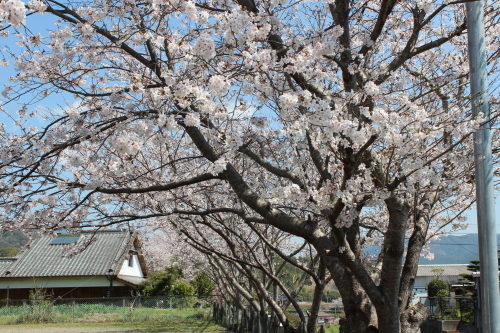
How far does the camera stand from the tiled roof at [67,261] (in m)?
21.7

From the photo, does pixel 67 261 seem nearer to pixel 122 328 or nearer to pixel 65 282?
pixel 65 282

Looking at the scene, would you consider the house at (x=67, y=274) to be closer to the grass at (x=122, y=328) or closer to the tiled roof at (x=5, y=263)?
the tiled roof at (x=5, y=263)

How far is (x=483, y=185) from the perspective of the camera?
3789 millimetres

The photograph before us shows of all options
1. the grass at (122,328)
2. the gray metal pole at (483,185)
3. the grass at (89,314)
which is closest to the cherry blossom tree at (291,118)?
the gray metal pole at (483,185)

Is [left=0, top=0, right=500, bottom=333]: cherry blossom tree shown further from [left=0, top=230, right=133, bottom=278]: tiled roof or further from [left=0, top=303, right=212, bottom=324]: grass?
[left=0, top=230, right=133, bottom=278]: tiled roof

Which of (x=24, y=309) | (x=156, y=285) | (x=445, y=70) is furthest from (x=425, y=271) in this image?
(x=445, y=70)

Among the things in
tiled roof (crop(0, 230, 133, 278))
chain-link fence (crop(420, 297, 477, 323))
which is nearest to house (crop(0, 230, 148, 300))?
tiled roof (crop(0, 230, 133, 278))

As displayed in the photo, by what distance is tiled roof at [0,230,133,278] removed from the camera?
71.1ft

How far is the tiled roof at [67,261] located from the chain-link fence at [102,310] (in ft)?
9.31

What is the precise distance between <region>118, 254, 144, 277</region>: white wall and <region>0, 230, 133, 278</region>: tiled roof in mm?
1255

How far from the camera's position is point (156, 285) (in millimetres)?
24297

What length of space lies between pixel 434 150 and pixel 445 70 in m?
1.95

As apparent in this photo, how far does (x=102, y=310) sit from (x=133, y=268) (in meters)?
8.35

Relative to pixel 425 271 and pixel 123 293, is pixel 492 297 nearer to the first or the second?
pixel 123 293
